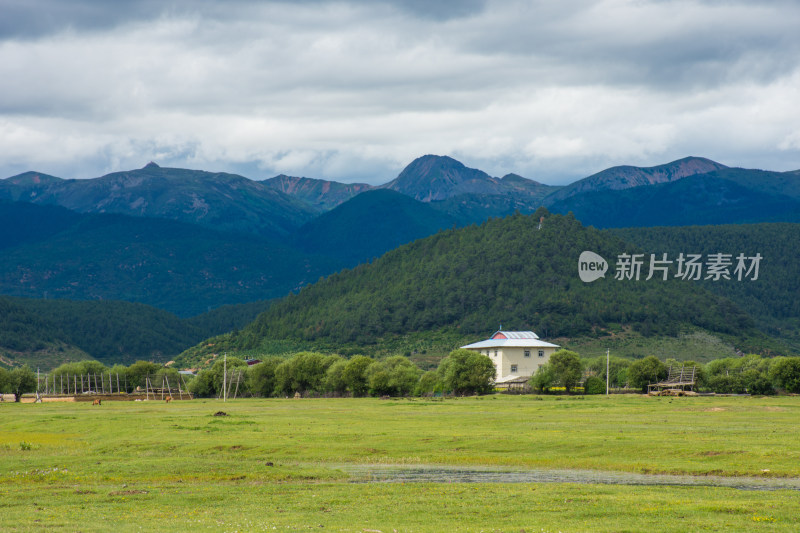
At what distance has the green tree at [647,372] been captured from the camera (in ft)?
451

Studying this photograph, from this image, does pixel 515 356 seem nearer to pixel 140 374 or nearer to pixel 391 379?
pixel 391 379

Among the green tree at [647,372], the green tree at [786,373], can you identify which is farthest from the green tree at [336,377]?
the green tree at [786,373]

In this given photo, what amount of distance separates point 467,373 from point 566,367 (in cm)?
1459

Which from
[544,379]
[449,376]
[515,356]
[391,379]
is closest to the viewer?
[391,379]

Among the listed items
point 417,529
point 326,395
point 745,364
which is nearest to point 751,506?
point 417,529

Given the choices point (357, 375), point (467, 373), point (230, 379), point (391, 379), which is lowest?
point (230, 379)

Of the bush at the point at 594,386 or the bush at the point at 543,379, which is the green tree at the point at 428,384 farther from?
the bush at the point at 594,386

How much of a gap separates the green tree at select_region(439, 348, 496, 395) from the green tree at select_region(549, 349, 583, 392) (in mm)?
9711

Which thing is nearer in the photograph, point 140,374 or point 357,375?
point 357,375

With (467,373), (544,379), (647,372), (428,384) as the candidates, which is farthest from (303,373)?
(647,372)

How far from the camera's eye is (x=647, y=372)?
138 meters

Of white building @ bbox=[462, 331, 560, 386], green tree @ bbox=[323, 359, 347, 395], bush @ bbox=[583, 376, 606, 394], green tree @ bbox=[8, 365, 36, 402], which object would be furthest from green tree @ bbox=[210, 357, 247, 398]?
bush @ bbox=[583, 376, 606, 394]

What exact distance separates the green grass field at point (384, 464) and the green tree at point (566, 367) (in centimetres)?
5172

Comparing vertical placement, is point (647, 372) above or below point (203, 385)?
above
